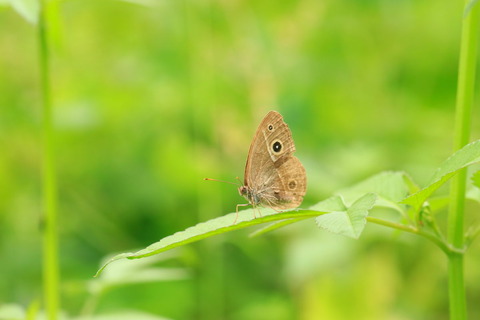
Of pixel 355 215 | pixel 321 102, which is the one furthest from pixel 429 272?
pixel 355 215

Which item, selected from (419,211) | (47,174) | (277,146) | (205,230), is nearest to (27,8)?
(47,174)

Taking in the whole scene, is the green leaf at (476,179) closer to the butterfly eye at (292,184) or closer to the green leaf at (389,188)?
the green leaf at (389,188)

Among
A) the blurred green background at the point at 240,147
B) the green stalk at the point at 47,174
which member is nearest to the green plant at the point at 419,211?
the green stalk at the point at 47,174

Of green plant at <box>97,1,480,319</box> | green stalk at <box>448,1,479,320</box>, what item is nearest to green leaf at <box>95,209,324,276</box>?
green plant at <box>97,1,480,319</box>

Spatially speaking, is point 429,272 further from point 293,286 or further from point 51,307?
point 51,307

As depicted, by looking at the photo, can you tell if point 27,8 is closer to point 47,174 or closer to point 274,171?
point 47,174

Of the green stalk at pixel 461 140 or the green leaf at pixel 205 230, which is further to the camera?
the green stalk at pixel 461 140

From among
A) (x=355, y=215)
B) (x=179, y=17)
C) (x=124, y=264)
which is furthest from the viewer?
(x=179, y=17)
